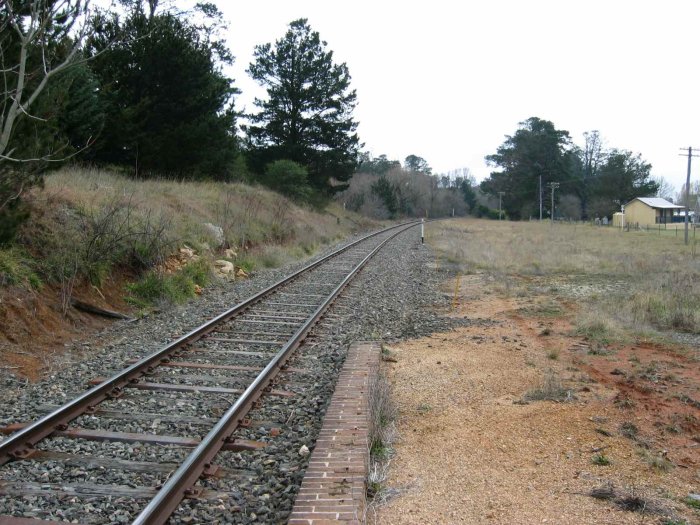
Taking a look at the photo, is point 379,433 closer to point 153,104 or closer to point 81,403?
point 81,403

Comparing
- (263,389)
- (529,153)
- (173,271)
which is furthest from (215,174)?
(529,153)

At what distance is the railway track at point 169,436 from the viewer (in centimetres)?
387

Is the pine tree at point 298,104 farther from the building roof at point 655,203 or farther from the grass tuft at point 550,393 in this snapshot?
the building roof at point 655,203

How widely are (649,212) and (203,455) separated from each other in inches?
3429

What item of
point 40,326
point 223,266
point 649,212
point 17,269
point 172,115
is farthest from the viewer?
point 649,212

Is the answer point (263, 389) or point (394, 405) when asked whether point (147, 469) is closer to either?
point (263, 389)

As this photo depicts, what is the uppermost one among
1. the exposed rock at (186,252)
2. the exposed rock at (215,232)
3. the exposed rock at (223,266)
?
the exposed rock at (215,232)

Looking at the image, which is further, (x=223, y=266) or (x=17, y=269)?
(x=223, y=266)

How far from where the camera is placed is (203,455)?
4391 millimetres

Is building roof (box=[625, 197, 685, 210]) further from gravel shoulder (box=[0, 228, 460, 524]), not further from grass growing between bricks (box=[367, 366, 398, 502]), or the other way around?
grass growing between bricks (box=[367, 366, 398, 502])

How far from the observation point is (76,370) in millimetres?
6785

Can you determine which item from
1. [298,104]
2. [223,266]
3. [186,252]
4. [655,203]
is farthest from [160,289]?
[655,203]

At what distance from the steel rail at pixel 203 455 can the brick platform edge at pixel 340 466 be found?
31.1 inches

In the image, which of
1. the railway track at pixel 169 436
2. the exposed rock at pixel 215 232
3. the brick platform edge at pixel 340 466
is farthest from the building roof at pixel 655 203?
the brick platform edge at pixel 340 466
